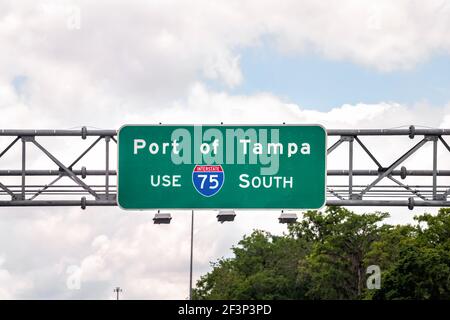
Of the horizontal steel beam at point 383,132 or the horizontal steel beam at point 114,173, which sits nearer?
the horizontal steel beam at point 383,132

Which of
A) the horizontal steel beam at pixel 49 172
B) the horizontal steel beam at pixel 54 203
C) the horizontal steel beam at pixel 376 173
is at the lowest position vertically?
the horizontal steel beam at pixel 54 203

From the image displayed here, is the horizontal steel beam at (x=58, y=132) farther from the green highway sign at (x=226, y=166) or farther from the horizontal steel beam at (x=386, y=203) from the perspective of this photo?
the horizontal steel beam at (x=386, y=203)

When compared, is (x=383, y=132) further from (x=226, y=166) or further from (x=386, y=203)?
(x=226, y=166)

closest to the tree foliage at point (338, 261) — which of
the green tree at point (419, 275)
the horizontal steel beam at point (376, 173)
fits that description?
the green tree at point (419, 275)

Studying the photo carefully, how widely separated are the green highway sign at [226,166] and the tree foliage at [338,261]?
54.2 meters

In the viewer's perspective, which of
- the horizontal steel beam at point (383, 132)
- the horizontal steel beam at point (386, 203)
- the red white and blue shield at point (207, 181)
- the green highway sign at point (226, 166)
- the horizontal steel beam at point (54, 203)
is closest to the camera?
the green highway sign at point (226, 166)

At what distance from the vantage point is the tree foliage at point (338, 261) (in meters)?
80.1

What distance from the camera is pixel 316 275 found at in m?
92.7

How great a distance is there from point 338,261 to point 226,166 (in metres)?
66.6

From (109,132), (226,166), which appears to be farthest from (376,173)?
(109,132)

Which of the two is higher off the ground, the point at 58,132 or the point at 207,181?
the point at 58,132

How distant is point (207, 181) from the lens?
27109 mm
